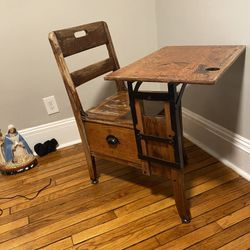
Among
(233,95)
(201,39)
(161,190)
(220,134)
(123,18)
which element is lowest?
(161,190)

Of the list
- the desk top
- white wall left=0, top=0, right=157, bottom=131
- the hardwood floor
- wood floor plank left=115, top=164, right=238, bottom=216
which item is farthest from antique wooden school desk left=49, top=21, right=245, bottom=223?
white wall left=0, top=0, right=157, bottom=131

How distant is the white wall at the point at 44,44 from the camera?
1718mm

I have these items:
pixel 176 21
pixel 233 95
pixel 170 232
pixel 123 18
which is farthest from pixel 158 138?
pixel 123 18

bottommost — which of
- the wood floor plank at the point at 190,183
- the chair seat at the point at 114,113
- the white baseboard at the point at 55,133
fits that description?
the wood floor plank at the point at 190,183

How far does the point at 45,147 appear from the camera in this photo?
196 cm

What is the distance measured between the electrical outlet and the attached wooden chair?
1.72ft

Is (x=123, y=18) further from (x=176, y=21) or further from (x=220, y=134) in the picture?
(x=220, y=134)

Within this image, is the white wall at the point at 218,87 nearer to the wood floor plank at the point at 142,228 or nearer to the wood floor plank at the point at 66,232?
the wood floor plank at the point at 142,228

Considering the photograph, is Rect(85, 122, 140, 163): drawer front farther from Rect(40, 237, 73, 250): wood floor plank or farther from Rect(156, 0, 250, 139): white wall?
Rect(156, 0, 250, 139): white wall

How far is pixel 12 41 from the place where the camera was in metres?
1.73

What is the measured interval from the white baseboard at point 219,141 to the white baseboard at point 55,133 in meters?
0.82

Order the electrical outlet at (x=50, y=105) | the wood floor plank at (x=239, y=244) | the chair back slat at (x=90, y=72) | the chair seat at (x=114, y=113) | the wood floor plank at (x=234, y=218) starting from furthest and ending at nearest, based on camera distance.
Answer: the electrical outlet at (x=50, y=105) < the chair back slat at (x=90, y=72) < the chair seat at (x=114, y=113) < the wood floor plank at (x=234, y=218) < the wood floor plank at (x=239, y=244)

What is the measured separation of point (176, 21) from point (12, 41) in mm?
1029

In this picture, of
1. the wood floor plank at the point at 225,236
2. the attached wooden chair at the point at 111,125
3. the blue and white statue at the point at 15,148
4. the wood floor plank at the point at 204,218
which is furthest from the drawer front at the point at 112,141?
the blue and white statue at the point at 15,148
